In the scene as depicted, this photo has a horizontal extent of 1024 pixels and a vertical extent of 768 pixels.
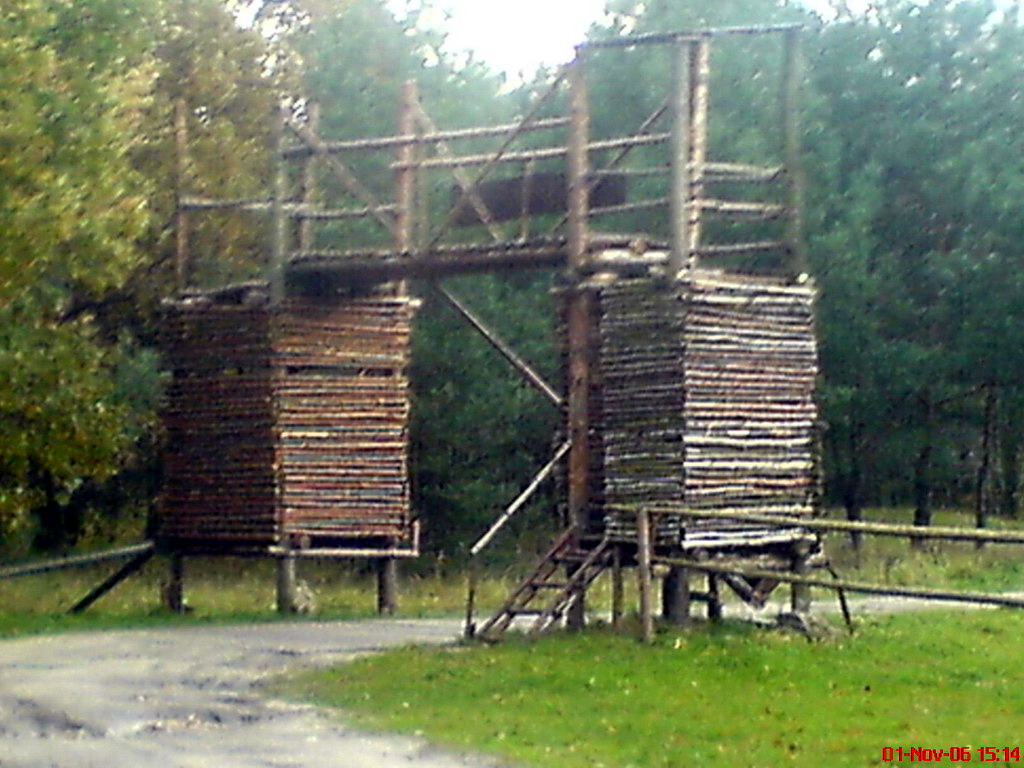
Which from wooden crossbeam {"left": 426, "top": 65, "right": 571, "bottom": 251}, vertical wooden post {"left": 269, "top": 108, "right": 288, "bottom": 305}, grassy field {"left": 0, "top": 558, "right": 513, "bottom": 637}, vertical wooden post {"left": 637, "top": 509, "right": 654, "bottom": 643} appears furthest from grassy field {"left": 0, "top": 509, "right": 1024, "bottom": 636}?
vertical wooden post {"left": 637, "top": 509, "right": 654, "bottom": 643}

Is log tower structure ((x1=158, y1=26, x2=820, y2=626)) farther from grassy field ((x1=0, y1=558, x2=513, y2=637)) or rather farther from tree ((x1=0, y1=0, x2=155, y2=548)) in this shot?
tree ((x1=0, y1=0, x2=155, y2=548))

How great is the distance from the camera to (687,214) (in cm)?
1995

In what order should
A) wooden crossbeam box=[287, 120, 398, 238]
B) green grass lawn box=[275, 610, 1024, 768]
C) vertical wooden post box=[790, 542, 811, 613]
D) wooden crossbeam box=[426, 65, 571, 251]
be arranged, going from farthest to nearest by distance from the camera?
wooden crossbeam box=[287, 120, 398, 238], wooden crossbeam box=[426, 65, 571, 251], vertical wooden post box=[790, 542, 811, 613], green grass lawn box=[275, 610, 1024, 768]

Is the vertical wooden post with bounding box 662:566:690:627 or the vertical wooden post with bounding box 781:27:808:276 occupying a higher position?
the vertical wooden post with bounding box 781:27:808:276

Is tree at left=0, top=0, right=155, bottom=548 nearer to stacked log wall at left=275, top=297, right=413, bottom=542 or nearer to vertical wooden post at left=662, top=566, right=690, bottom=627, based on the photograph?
stacked log wall at left=275, top=297, right=413, bottom=542

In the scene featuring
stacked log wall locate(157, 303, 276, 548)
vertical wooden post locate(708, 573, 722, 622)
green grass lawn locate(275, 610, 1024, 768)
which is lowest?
green grass lawn locate(275, 610, 1024, 768)

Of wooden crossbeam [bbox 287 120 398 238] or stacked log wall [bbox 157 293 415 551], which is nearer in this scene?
wooden crossbeam [bbox 287 120 398 238]

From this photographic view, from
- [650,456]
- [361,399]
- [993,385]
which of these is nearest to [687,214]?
[650,456]

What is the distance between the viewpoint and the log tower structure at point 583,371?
65.2 ft

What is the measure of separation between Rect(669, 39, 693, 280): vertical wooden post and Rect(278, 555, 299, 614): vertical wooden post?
9161 mm

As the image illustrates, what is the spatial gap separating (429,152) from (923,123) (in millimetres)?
11471

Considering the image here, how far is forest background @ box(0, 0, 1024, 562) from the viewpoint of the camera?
39.1 metres

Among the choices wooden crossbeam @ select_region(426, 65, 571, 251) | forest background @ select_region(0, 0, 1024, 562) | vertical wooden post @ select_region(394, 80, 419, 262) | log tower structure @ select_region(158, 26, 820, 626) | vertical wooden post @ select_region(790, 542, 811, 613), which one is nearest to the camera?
log tower structure @ select_region(158, 26, 820, 626)

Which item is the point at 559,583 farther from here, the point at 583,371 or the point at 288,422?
the point at 288,422
